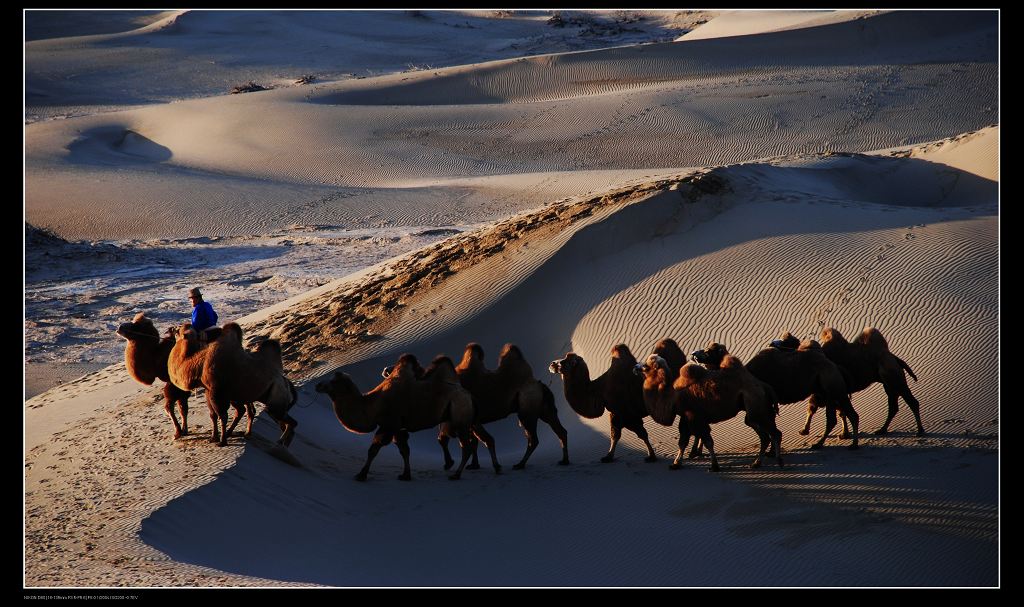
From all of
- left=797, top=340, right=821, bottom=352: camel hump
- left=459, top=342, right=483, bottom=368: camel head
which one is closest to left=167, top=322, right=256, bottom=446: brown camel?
left=459, top=342, right=483, bottom=368: camel head

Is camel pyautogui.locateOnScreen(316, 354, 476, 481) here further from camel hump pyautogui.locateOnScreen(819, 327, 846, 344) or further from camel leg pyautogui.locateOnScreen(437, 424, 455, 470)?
camel hump pyautogui.locateOnScreen(819, 327, 846, 344)

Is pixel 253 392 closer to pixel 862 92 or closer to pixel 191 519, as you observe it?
pixel 191 519

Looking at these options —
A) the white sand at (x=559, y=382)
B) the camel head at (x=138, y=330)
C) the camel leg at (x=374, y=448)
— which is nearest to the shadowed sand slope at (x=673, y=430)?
the white sand at (x=559, y=382)

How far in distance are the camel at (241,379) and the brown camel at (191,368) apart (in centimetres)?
3

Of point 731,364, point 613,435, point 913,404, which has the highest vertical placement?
point 731,364

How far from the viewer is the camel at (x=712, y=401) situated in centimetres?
1114

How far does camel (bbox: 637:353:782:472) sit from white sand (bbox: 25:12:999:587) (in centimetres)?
42

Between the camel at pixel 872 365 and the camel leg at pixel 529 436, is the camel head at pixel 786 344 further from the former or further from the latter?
the camel leg at pixel 529 436

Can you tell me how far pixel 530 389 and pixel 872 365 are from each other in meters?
3.77

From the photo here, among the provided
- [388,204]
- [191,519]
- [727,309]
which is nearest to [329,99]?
[388,204]

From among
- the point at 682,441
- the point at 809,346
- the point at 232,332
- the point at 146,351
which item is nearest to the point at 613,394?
the point at 682,441

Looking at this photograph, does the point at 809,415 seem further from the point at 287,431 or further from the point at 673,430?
the point at 287,431

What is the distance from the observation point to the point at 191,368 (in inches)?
456

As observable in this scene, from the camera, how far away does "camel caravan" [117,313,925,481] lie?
11305 millimetres
